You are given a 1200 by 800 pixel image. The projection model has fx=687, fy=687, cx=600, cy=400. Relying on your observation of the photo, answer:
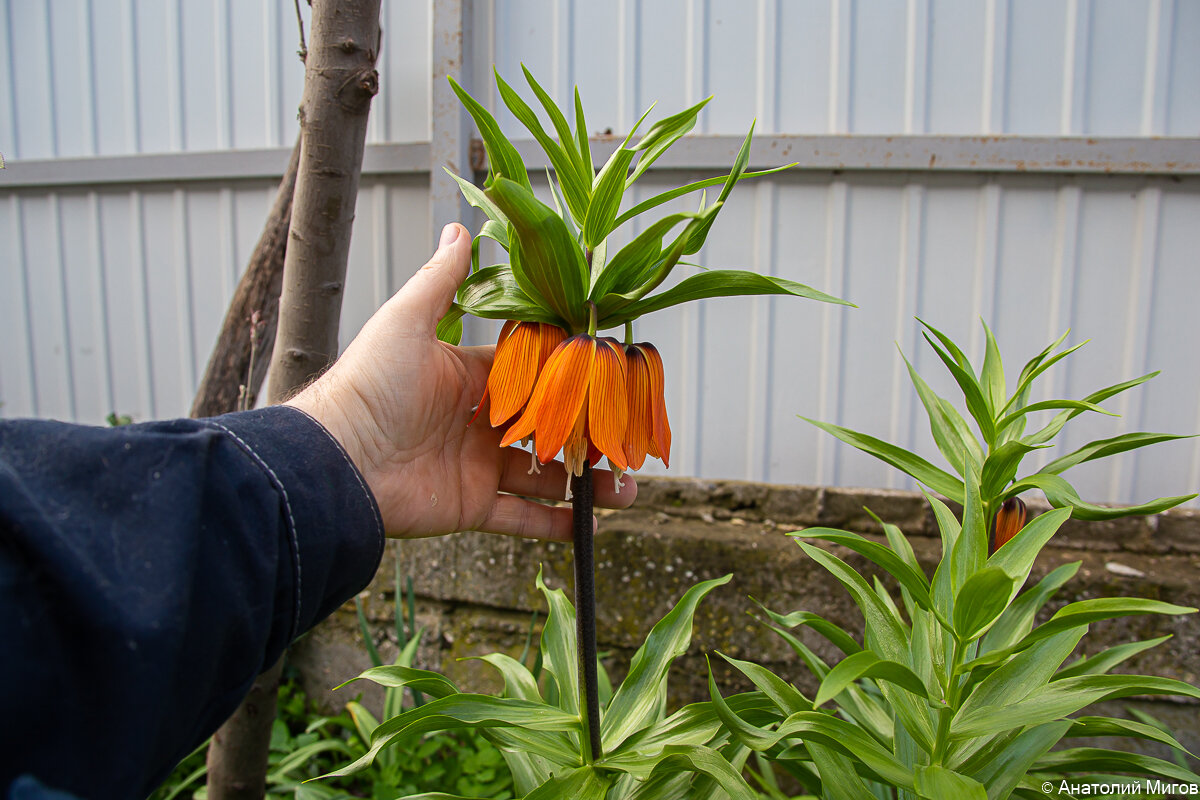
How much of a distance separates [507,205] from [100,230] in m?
2.62

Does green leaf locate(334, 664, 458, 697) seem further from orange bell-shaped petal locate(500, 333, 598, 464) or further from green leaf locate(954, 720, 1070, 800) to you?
green leaf locate(954, 720, 1070, 800)

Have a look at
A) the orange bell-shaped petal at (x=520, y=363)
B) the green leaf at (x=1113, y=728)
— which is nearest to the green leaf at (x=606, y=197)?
the orange bell-shaped petal at (x=520, y=363)

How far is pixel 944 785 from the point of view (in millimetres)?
→ 690

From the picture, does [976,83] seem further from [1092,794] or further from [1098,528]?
[1092,794]

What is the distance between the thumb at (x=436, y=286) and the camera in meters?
0.85

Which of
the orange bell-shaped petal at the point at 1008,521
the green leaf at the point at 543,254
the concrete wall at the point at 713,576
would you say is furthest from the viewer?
the concrete wall at the point at 713,576

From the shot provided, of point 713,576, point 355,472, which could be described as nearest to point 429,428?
point 355,472

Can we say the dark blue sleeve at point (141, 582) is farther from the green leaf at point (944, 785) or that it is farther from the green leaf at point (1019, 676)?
the green leaf at point (1019, 676)

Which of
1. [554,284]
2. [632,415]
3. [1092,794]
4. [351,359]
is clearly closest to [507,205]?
[554,284]

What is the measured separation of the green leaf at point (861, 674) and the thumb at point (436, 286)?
598 mm

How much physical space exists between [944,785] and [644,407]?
1.59ft

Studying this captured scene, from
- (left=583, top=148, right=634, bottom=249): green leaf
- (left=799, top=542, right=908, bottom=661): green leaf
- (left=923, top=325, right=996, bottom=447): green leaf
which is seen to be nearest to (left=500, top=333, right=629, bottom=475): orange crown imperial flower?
(left=583, top=148, right=634, bottom=249): green leaf

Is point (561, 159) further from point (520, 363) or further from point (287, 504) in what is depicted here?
point (287, 504)

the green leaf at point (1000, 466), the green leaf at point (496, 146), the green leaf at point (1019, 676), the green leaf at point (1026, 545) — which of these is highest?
the green leaf at point (496, 146)
